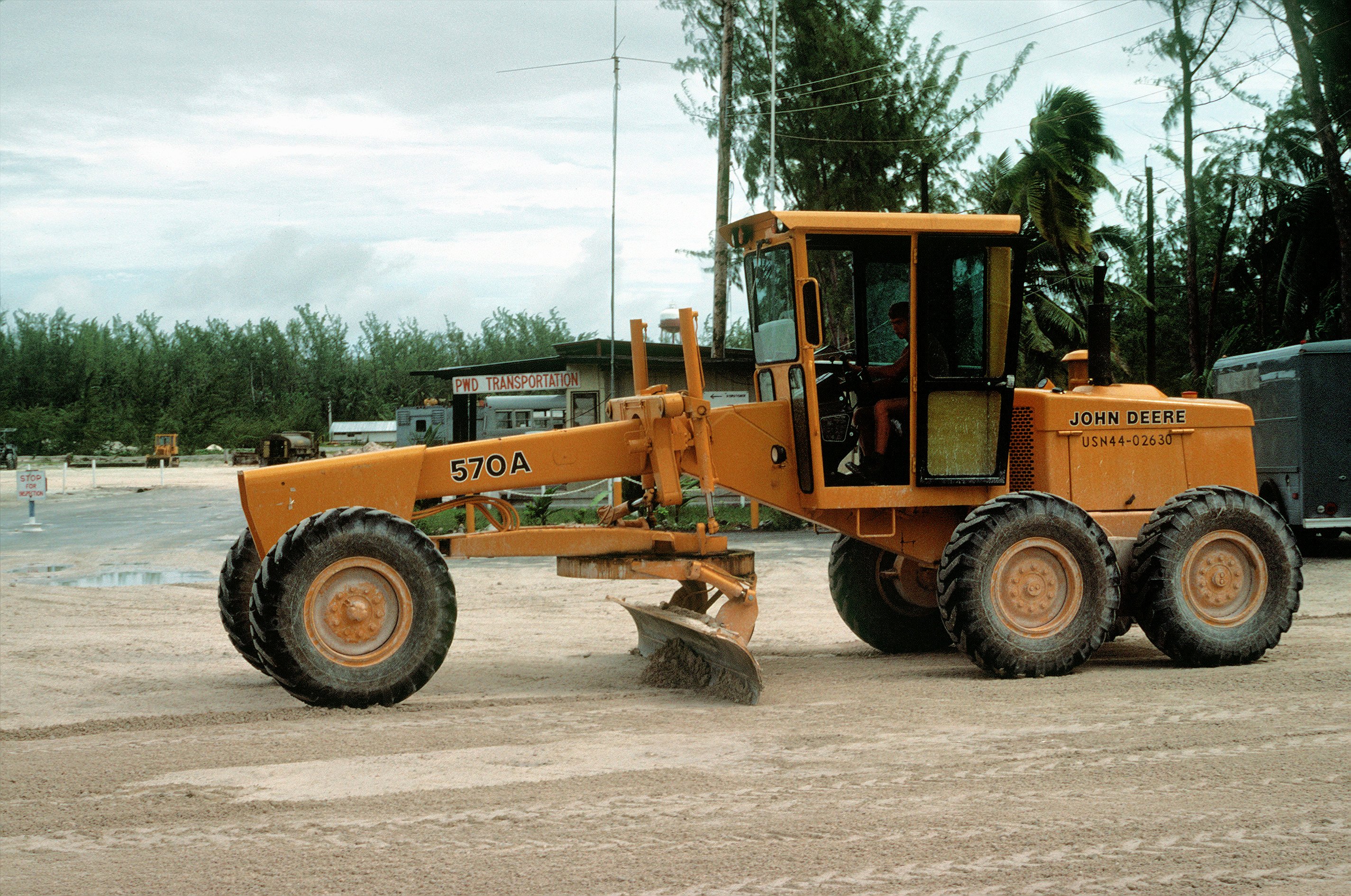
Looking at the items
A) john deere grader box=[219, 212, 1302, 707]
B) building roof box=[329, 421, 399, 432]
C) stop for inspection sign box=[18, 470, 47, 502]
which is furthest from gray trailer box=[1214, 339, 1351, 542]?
building roof box=[329, 421, 399, 432]

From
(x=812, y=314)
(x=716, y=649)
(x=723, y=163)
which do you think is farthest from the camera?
(x=723, y=163)

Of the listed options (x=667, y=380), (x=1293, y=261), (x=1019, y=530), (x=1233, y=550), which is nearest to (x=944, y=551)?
(x=1019, y=530)

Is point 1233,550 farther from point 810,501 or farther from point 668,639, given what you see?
point 668,639

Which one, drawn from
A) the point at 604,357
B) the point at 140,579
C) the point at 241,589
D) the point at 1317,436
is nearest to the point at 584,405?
the point at 604,357

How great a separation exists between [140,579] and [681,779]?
12120mm

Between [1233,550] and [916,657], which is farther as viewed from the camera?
[916,657]

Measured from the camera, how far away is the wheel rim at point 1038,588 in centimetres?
Answer: 796

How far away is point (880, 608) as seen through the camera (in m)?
9.52

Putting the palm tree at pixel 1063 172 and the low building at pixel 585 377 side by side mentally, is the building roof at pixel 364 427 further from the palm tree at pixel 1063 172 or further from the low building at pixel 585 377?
the palm tree at pixel 1063 172

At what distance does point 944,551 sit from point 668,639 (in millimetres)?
1943

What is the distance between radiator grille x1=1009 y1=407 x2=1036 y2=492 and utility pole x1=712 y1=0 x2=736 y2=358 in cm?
1764

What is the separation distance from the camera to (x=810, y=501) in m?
8.27

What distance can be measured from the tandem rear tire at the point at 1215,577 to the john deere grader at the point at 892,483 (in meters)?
0.02

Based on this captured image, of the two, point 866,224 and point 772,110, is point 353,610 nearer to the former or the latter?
point 866,224
